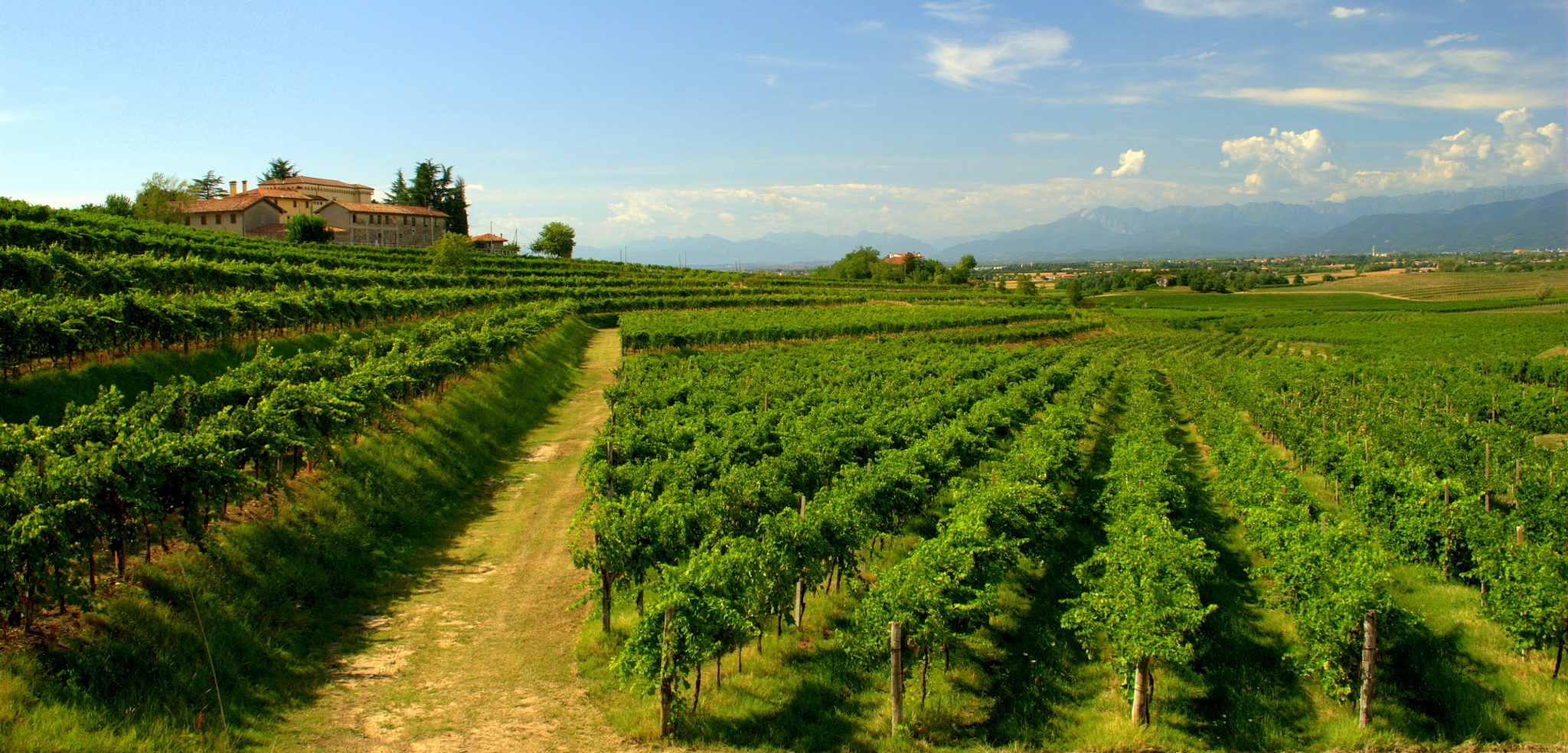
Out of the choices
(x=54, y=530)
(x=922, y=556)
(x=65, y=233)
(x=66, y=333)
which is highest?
(x=65, y=233)

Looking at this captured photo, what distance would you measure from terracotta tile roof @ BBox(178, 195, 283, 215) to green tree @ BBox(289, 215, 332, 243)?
1029 centimetres

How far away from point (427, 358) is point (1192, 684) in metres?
19.7

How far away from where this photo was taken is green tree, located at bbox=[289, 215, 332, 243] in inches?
2717

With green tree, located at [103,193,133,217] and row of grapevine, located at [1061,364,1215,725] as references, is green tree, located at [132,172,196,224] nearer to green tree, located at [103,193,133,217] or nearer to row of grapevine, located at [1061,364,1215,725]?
green tree, located at [103,193,133,217]

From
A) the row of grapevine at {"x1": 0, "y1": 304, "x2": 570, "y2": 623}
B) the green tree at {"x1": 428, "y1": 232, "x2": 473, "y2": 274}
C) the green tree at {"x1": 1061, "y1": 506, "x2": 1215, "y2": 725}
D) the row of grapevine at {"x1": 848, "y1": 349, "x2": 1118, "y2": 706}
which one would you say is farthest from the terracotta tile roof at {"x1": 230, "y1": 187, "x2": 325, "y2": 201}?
the green tree at {"x1": 1061, "y1": 506, "x2": 1215, "y2": 725}

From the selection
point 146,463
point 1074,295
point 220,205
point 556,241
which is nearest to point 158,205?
point 220,205

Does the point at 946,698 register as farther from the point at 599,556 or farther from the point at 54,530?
the point at 54,530

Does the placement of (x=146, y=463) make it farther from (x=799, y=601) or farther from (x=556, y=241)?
(x=556, y=241)

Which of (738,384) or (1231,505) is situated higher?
(738,384)

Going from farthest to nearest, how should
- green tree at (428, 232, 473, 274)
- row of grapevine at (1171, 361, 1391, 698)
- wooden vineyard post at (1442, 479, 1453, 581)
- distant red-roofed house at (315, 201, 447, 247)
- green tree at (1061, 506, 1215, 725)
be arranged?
distant red-roofed house at (315, 201, 447, 247) → green tree at (428, 232, 473, 274) → wooden vineyard post at (1442, 479, 1453, 581) → row of grapevine at (1171, 361, 1391, 698) → green tree at (1061, 506, 1215, 725)

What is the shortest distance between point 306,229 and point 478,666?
234ft

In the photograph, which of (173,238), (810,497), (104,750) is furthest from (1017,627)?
(173,238)

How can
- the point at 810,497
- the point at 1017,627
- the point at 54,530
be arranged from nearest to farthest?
the point at 54,530, the point at 1017,627, the point at 810,497

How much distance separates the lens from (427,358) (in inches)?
878
